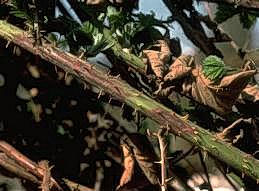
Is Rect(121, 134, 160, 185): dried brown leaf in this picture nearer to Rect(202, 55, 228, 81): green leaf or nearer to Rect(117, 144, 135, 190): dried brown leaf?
Rect(117, 144, 135, 190): dried brown leaf

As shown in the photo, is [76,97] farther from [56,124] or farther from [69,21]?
[69,21]

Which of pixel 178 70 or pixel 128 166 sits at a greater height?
pixel 178 70

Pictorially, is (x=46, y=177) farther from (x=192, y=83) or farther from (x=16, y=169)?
(x=192, y=83)

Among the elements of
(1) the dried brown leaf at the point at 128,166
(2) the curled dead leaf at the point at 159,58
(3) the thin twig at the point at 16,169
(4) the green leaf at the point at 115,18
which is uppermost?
(4) the green leaf at the point at 115,18

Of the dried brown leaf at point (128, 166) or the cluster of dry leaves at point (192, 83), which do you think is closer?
the cluster of dry leaves at point (192, 83)

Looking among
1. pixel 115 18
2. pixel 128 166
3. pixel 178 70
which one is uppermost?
pixel 115 18

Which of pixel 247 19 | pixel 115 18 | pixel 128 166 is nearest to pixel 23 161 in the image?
pixel 128 166

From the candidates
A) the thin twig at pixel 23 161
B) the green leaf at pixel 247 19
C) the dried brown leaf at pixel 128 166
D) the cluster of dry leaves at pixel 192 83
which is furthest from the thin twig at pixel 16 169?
the green leaf at pixel 247 19

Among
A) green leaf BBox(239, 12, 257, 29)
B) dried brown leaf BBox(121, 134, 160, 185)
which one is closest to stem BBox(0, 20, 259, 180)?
dried brown leaf BBox(121, 134, 160, 185)

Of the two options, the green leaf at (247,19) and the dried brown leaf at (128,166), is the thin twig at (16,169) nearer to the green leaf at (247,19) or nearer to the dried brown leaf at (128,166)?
the dried brown leaf at (128,166)
